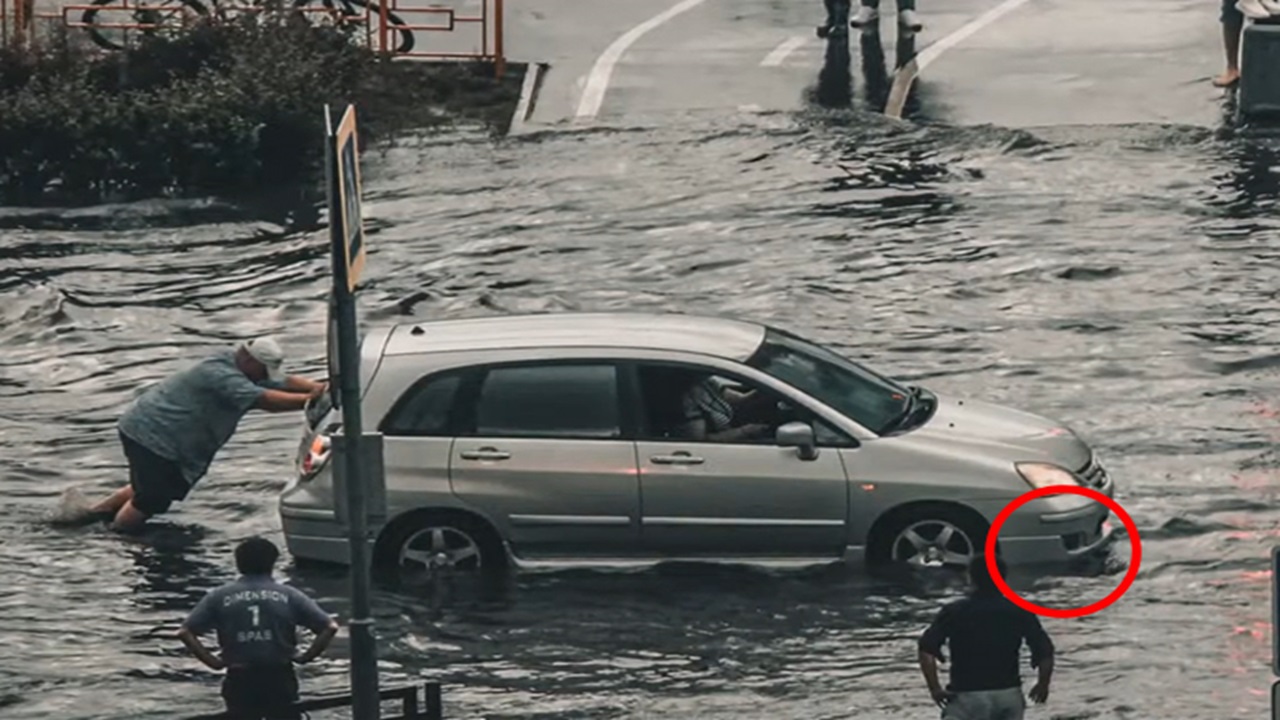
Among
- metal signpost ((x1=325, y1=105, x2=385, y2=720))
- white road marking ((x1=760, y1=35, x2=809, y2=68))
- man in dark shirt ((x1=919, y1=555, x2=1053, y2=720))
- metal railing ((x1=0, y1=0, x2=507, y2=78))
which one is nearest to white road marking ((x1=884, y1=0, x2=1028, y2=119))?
white road marking ((x1=760, y1=35, x2=809, y2=68))

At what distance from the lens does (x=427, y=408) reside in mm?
14781

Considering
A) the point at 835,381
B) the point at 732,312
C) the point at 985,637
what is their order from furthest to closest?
1. the point at 732,312
2. the point at 835,381
3. the point at 985,637

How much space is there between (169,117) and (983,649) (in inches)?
619

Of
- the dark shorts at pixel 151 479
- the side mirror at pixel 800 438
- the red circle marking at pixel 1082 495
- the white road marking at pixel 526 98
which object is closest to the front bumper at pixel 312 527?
the dark shorts at pixel 151 479

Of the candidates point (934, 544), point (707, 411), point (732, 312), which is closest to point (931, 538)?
point (934, 544)

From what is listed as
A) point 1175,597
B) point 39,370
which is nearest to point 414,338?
point 1175,597

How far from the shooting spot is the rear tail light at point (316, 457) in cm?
1469

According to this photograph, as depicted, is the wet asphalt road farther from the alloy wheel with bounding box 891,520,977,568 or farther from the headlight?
the alloy wheel with bounding box 891,520,977,568

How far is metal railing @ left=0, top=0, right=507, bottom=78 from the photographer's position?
90.7 ft

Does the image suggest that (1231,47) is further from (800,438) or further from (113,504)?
(113,504)

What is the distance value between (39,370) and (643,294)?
4.54 m

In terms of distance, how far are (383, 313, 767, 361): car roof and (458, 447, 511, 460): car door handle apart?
57 cm

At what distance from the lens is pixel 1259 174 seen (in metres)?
23.6

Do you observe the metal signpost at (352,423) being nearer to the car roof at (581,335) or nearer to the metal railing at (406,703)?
the metal railing at (406,703)
